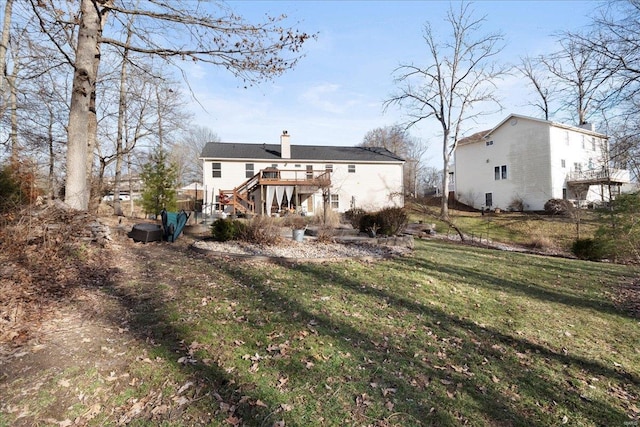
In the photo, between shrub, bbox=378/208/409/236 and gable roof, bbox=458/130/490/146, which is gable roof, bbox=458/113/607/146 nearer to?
gable roof, bbox=458/130/490/146

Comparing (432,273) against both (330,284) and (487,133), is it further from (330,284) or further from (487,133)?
(487,133)

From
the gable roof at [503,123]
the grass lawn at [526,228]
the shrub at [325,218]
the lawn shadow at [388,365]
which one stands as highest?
the gable roof at [503,123]

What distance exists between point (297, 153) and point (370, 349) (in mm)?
25007

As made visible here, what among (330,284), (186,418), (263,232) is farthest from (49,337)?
(263,232)

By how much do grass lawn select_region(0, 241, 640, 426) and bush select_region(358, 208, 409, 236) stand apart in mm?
3868

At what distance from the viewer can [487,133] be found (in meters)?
30.8

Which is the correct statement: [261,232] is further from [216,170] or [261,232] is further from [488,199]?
[488,199]

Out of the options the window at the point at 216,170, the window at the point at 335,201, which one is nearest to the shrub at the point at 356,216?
the window at the point at 335,201

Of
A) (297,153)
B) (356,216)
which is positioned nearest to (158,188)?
(356,216)

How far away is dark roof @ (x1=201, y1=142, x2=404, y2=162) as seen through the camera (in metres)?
26.1

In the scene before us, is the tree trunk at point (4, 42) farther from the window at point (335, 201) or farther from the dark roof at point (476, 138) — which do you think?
the dark roof at point (476, 138)

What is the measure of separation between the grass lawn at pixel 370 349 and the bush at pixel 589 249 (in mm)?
6821

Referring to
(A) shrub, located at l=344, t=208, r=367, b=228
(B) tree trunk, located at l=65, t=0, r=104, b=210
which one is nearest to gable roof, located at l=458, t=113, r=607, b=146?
(A) shrub, located at l=344, t=208, r=367, b=228

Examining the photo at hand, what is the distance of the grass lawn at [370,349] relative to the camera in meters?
2.84
